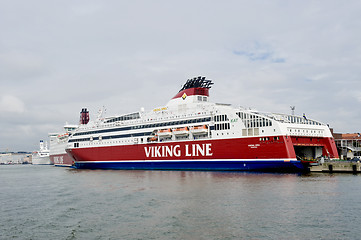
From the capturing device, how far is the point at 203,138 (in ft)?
152

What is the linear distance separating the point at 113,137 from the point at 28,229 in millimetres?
42402

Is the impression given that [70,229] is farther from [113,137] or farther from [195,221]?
[113,137]

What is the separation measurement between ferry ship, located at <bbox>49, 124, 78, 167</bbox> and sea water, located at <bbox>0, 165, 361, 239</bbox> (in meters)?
61.7

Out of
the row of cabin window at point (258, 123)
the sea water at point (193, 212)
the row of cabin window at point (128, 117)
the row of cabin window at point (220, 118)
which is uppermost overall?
the row of cabin window at point (128, 117)

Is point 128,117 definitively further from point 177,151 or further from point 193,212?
point 193,212

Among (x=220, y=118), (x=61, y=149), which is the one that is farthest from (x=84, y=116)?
(x=220, y=118)

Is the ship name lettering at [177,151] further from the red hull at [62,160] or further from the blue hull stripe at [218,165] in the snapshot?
the red hull at [62,160]

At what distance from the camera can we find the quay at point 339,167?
131 feet

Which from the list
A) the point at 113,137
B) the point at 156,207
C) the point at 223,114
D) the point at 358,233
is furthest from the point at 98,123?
the point at 358,233

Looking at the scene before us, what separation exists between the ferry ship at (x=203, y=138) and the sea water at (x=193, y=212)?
1058 centimetres

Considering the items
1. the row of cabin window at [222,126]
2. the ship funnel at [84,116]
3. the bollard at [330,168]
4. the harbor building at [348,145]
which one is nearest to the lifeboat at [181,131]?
the row of cabin window at [222,126]

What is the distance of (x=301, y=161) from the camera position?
39.7 m

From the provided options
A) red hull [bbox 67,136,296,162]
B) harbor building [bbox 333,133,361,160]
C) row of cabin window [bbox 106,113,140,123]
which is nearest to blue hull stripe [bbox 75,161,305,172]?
red hull [bbox 67,136,296,162]

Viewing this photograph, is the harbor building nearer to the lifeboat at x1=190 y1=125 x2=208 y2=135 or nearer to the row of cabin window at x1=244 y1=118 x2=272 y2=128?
the row of cabin window at x1=244 y1=118 x2=272 y2=128
